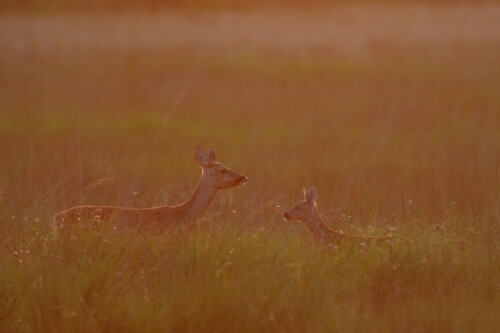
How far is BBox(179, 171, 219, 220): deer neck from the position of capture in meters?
7.39

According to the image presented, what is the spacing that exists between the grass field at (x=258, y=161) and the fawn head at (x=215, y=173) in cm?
28

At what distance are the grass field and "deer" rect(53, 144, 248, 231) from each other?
24 cm

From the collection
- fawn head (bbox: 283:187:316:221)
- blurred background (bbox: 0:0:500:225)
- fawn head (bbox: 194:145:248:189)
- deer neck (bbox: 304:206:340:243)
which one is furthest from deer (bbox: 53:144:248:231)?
deer neck (bbox: 304:206:340:243)

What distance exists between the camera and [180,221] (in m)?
7.21

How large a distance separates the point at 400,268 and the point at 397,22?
1133 centimetres

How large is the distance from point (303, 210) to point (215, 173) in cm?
79

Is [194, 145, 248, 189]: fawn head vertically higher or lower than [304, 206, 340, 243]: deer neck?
higher

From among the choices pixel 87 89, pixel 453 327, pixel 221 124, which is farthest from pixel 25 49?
pixel 453 327

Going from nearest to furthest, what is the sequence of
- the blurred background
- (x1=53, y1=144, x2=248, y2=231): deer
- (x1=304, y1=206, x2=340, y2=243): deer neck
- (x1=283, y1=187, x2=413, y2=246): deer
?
(x1=53, y1=144, x2=248, y2=231): deer < (x1=283, y1=187, x2=413, y2=246): deer < (x1=304, y1=206, x2=340, y2=243): deer neck < the blurred background

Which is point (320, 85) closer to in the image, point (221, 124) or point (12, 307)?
point (221, 124)

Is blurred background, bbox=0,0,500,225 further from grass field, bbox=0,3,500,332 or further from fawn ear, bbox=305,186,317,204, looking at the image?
fawn ear, bbox=305,186,317,204

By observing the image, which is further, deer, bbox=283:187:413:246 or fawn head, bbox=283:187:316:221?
fawn head, bbox=283:187:316:221

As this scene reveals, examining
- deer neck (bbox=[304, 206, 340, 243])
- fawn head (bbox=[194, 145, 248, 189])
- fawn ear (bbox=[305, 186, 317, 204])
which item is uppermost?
fawn head (bbox=[194, 145, 248, 189])

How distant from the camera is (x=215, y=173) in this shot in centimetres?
766
